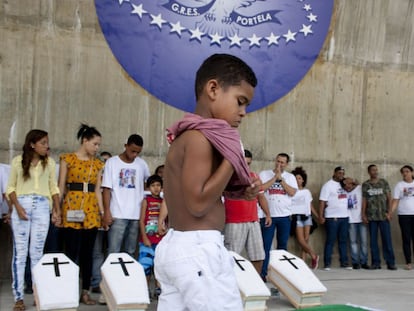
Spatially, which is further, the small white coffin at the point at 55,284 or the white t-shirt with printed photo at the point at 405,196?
the white t-shirt with printed photo at the point at 405,196

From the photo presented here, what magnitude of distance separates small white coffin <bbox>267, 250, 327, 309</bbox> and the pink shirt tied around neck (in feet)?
12.9

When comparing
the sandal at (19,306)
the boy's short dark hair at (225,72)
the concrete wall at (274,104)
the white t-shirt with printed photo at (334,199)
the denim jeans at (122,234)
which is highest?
the concrete wall at (274,104)

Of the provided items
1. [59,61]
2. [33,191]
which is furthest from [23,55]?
[33,191]

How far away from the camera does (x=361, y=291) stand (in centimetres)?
736

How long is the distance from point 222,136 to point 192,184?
9.2 inches

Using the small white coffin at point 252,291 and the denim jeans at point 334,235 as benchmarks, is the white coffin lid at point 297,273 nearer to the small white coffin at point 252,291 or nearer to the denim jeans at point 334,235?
the small white coffin at point 252,291

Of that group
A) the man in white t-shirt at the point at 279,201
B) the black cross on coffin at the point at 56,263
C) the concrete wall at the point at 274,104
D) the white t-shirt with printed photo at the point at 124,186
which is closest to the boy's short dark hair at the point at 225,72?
the black cross on coffin at the point at 56,263

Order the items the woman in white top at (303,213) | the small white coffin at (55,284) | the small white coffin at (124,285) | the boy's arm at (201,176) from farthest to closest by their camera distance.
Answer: the woman in white top at (303,213) → the small white coffin at (124,285) → the small white coffin at (55,284) → the boy's arm at (201,176)

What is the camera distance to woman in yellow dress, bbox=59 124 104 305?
20.4 feet

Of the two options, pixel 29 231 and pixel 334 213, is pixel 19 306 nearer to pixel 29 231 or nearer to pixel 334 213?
pixel 29 231

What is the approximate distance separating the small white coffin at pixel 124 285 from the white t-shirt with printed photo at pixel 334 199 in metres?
4.75

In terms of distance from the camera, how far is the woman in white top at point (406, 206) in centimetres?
990

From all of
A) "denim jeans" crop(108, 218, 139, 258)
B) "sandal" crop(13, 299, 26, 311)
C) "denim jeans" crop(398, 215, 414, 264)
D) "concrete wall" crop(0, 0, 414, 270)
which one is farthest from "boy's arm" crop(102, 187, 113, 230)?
"denim jeans" crop(398, 215, 414, 264)

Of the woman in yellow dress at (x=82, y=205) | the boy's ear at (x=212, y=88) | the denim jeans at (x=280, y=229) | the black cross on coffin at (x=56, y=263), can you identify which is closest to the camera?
the boy's ear at (x=212, y=88)
